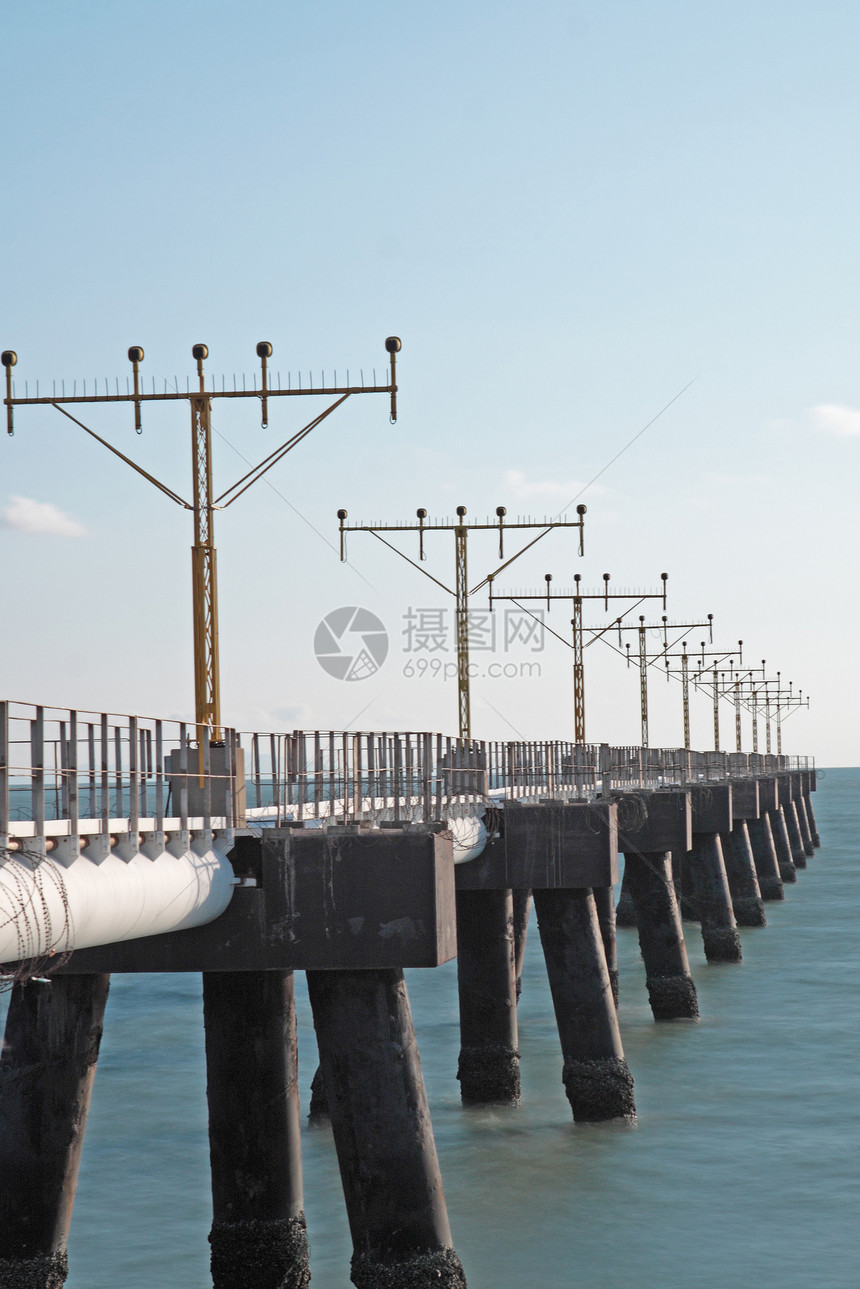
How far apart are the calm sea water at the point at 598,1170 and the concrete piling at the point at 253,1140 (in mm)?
1908

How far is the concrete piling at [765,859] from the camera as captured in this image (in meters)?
71.2

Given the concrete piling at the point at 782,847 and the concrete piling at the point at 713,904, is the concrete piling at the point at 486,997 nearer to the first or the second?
the concrete piling at the point at 713,904

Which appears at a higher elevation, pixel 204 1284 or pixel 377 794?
pixel 377 794

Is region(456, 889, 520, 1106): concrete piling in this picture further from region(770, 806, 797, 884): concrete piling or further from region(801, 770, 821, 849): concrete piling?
region(801, 770, 821, 849): concrete piling

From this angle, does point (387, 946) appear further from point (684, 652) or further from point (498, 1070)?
point (684, 652)

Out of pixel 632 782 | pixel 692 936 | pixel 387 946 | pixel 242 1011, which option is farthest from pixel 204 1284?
pixel 692 936

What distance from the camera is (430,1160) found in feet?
49.9

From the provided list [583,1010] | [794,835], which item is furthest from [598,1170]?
[794,835]

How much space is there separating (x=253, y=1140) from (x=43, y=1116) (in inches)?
90.4

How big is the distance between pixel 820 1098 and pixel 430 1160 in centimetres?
1673

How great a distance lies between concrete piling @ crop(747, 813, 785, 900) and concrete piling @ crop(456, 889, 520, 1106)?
4636cm

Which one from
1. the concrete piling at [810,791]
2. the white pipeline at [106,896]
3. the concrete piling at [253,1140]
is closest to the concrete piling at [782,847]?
the concrete piling at [810,791]

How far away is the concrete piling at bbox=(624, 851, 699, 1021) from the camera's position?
119 ft

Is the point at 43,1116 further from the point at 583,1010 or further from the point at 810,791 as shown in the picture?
the point at 810,791
